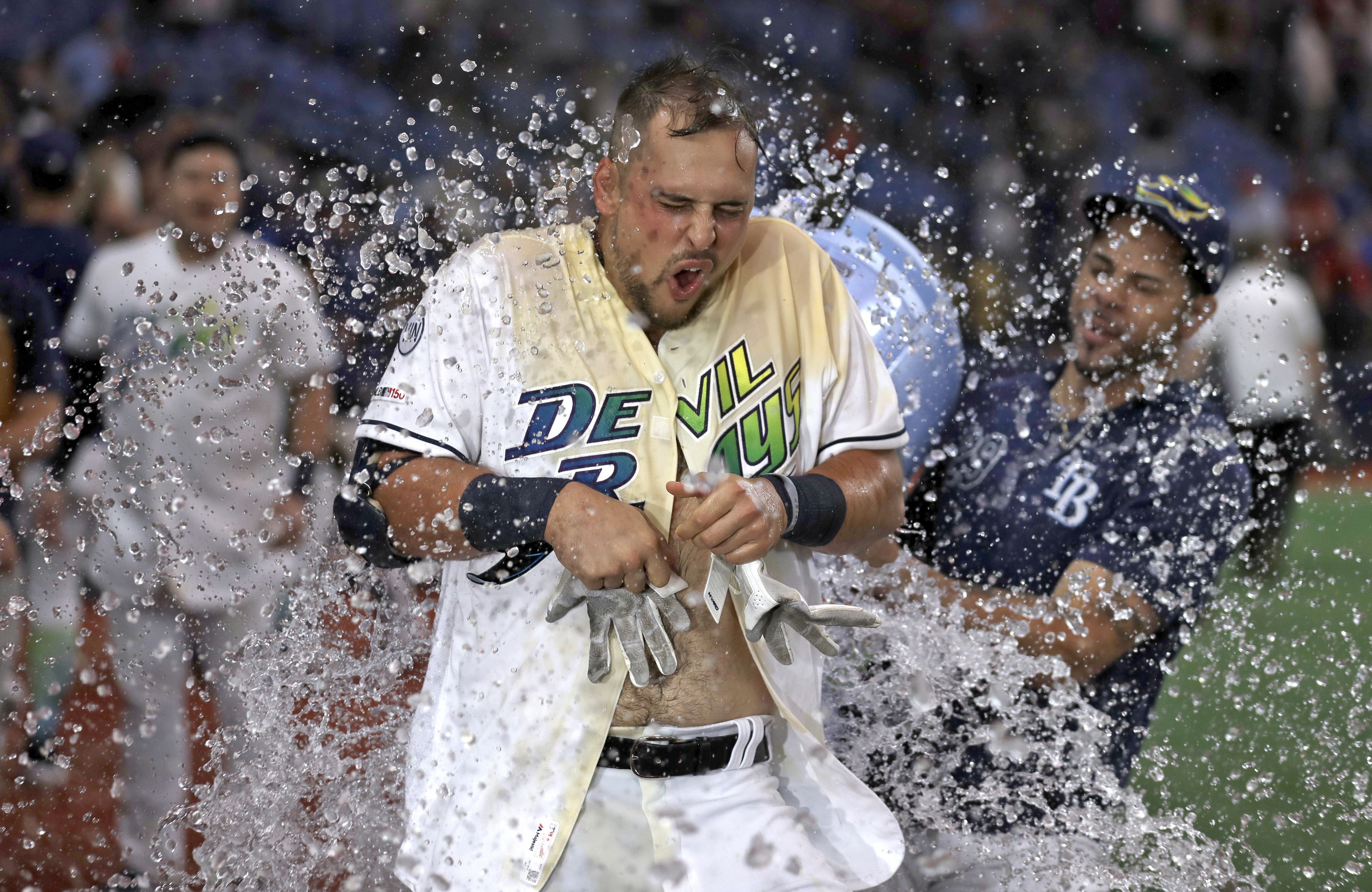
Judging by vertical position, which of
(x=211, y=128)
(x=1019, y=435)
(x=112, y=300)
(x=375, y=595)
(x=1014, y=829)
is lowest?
(x=1014, y=829)

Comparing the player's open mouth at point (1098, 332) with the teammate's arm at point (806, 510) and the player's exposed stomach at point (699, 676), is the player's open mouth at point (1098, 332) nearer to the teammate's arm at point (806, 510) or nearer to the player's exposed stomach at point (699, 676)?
the teammate's arm at point (806, 510)

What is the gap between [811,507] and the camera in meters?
2.03

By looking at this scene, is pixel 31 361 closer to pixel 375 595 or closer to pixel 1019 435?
pixel 375 595

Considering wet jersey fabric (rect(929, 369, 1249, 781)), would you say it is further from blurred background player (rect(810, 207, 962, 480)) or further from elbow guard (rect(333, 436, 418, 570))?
elbow guard (rect(333, 436, 418, 570))

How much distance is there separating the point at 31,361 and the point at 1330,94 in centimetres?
1111

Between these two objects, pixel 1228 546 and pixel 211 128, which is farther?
pixel 211 128

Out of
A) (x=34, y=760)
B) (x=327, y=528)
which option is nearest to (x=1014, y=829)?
(x=327, y=528)

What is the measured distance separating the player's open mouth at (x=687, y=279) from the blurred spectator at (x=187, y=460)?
2048 millimetres

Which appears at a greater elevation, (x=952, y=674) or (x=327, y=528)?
(x=327, y=528)

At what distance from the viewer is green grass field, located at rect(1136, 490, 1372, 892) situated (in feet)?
13.0

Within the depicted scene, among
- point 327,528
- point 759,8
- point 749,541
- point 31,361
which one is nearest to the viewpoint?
point 749,541

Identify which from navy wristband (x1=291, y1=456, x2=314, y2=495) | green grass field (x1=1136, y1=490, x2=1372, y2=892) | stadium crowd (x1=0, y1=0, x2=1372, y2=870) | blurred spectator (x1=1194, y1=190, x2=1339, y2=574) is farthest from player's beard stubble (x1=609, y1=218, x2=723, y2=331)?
blurred spectator (x1=1194, y1=190, x2=1339, y2=574)

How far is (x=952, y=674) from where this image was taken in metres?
3.30

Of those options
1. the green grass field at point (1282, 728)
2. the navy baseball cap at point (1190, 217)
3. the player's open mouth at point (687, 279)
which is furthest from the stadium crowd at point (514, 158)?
the player's open mouth at point (687, 279)
